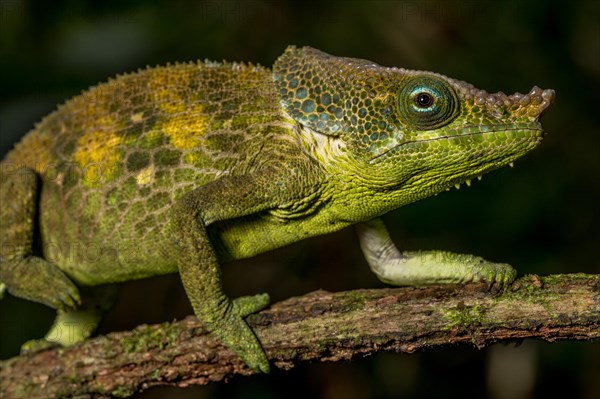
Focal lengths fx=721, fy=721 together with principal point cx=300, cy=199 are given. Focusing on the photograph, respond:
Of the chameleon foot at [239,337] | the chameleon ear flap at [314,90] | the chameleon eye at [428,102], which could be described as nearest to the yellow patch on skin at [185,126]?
the chameleon ear flap at [314,90]

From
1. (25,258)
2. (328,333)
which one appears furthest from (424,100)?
(25,258)

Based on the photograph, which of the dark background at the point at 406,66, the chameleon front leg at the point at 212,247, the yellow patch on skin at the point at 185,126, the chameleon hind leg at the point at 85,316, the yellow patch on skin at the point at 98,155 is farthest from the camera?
the dark background at the point at 406,66

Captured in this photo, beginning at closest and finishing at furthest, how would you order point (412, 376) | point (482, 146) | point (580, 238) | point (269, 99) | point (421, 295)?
point (482, 146) → point (421, 295) → point (269, 99) → point (580, 238) → point (412, 376)

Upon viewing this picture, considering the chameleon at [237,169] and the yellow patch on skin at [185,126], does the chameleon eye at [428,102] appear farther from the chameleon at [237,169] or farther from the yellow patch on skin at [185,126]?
the yellow patch on skin at [185,126]

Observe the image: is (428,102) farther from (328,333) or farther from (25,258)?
(25,258)

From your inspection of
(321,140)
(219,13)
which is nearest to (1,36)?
(219,13)

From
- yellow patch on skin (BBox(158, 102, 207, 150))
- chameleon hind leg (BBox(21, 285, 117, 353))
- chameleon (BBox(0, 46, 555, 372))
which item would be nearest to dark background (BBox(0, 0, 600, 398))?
chameleon hind leg (BBox(21, 285, 117, 353))

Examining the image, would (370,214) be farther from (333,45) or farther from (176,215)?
→ (333,45)
